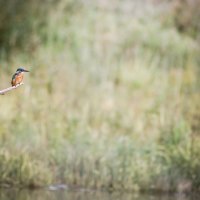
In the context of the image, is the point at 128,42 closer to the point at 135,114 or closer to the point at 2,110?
the point at 135,114

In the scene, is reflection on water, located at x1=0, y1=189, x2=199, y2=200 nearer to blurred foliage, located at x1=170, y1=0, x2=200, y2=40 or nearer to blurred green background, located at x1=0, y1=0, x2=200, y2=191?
blurred green background, located at x1=0, y1=0, x2=200, y2=191

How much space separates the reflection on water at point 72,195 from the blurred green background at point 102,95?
0.85ft

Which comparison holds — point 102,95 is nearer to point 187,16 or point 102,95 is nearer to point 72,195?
point 72,195

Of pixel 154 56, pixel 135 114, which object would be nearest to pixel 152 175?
pixel 135 114

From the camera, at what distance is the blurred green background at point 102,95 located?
10.5 m

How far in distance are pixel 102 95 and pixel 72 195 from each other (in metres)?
3.28

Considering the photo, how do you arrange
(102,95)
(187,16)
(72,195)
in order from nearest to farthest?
(72,195), (102,95), (187,16)

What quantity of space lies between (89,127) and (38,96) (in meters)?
1.28

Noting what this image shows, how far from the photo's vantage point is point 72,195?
988 cm

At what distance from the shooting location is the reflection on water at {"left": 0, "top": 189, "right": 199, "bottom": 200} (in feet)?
31.1

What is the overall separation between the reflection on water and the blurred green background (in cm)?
26

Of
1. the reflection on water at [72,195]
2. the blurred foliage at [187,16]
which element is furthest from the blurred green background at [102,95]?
the reflection on water at [72,195]

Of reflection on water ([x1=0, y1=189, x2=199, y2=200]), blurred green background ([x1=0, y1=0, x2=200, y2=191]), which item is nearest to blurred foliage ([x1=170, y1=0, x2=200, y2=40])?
blurred green background ([x1=0, y1=0, x2=200, y2=191])

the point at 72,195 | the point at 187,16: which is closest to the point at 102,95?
the point at 72,195
